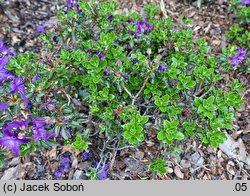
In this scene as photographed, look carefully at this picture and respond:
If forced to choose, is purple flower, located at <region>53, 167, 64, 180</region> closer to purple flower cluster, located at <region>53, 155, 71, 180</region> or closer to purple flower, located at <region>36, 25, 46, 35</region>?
purple flower cluster, located at <region>53, 155, 71, 180</region>

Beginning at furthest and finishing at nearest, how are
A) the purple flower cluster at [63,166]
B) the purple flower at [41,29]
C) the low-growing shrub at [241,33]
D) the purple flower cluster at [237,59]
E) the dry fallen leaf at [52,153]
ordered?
the purple flower at [41,29]
the low-growing shrub at [241,33]
the purple flower cluster at [237,59]
the dry fallen leaf at [52,153]
the purple flower cluster at [63,166]

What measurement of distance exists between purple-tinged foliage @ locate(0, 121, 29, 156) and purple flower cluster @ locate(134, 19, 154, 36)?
1.39 m

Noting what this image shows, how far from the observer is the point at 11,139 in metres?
2.12

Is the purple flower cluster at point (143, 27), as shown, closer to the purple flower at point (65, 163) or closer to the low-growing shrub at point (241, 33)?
the low-growing shrub at point (241, 33)

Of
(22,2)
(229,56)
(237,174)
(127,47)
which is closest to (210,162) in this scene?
(237,174)

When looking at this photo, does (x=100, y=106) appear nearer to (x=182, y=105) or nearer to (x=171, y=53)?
A: (x=182, y=105)

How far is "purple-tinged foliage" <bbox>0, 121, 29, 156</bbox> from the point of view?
2.11 metres

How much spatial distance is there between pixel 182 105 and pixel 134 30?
79 centimetres

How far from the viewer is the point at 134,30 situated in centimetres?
297

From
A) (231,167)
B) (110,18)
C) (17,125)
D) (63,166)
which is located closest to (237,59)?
(231,167)

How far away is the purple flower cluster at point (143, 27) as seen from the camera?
3.02 meters

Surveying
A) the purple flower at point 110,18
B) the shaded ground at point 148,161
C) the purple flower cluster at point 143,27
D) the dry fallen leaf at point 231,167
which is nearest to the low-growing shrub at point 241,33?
the shaded ground at point 148,161

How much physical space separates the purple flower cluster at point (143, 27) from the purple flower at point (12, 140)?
1.39 m

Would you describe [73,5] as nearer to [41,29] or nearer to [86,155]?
[41,29]
